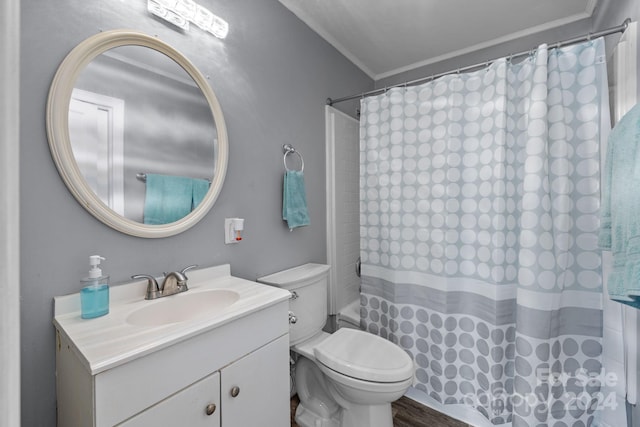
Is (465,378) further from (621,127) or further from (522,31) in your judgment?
(522,31)

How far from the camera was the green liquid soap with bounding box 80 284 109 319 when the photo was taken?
2.73 ft

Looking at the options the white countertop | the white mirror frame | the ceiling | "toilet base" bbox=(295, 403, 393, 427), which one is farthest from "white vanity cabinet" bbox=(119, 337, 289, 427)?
the ceiling

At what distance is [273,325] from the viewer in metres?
1.02

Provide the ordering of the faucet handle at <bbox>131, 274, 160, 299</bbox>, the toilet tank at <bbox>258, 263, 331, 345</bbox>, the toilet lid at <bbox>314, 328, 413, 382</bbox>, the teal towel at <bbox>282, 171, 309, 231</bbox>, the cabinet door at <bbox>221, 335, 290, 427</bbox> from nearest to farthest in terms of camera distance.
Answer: the cabinet door at <bbox>221, 335, 290, 427</bbox>
the faucet handle at <bbox>131, 274, 160, 299</bbox>
the toilet lid at <bbox>314, 328, 413, 382</bbox>
the toilet tank at <bbox>258, 263, 331, 345</bbox>
the teal towel at <bbox>282, 171, 309, 231</bbox>

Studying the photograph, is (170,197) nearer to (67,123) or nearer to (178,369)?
(67,123)

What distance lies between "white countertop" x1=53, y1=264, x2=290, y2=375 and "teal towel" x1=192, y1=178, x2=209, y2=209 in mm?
321

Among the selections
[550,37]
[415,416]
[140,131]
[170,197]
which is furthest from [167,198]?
[550,37]

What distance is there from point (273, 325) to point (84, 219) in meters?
0.77

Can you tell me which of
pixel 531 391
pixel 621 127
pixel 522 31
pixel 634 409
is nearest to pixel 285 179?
pixel 621 127

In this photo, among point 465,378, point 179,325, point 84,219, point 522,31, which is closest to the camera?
point 179,325

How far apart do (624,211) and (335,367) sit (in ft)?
4.02

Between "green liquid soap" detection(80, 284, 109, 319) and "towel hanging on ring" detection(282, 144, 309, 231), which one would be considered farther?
"towel hanging on ring" detection(282, 144, 309, 231)

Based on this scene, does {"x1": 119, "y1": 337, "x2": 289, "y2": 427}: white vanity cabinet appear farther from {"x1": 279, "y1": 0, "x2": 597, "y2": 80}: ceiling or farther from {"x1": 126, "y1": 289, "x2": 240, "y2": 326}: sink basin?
{"x1": 279, "y1": 0, "x2": 597, "y2": 80}: ceiling

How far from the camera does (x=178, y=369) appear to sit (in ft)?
2.43
